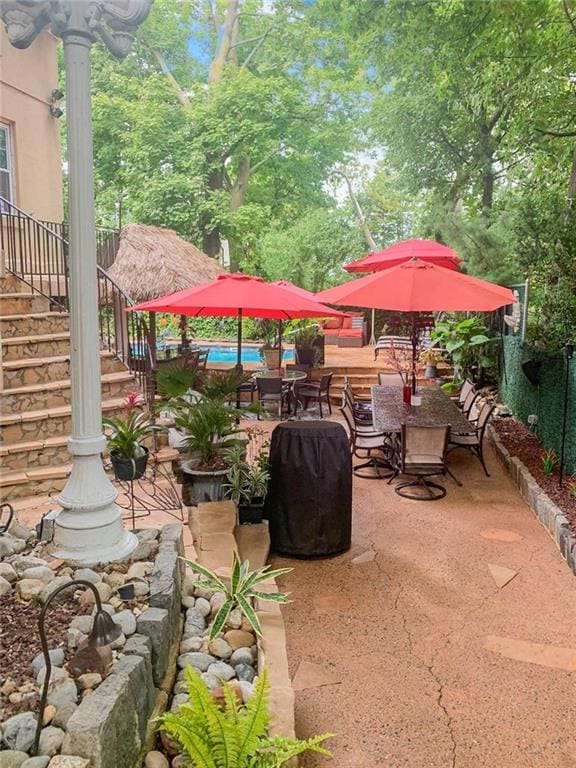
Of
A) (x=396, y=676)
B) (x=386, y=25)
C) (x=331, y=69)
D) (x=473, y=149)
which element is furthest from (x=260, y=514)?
(x=331, y=69)

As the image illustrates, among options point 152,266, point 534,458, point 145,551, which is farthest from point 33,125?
point 145,551

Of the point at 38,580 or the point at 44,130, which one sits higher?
the point at 44,130

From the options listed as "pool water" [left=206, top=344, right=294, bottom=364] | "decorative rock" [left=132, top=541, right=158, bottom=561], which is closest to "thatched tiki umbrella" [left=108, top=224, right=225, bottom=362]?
"pool water" [left=206, top=344, right=294, bottom=364]

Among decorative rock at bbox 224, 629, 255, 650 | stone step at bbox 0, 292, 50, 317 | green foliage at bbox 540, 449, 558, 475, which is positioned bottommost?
decorative rock at bbox 224, 629, 255, 650

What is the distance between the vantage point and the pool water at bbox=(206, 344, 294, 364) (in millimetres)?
15355

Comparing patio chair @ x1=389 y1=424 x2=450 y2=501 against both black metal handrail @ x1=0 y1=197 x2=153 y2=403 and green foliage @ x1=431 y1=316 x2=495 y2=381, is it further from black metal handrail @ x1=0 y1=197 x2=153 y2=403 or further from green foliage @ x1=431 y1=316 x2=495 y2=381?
green foliage @ x1=431 y1=316 x2=495 y2=381

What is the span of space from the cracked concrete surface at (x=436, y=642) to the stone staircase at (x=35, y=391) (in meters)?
2.35

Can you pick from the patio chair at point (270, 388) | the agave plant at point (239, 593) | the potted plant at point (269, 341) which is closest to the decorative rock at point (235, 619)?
the agave plant at point (239, 593)

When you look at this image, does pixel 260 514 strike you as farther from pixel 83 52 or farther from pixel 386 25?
pixel 386 25

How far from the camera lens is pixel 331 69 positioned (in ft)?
71.8

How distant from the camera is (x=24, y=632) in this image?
2.35 m

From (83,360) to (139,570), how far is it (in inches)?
41.1

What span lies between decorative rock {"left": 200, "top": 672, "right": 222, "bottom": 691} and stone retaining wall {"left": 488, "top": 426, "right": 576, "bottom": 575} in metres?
3.06

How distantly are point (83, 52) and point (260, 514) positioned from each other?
11.5ft
